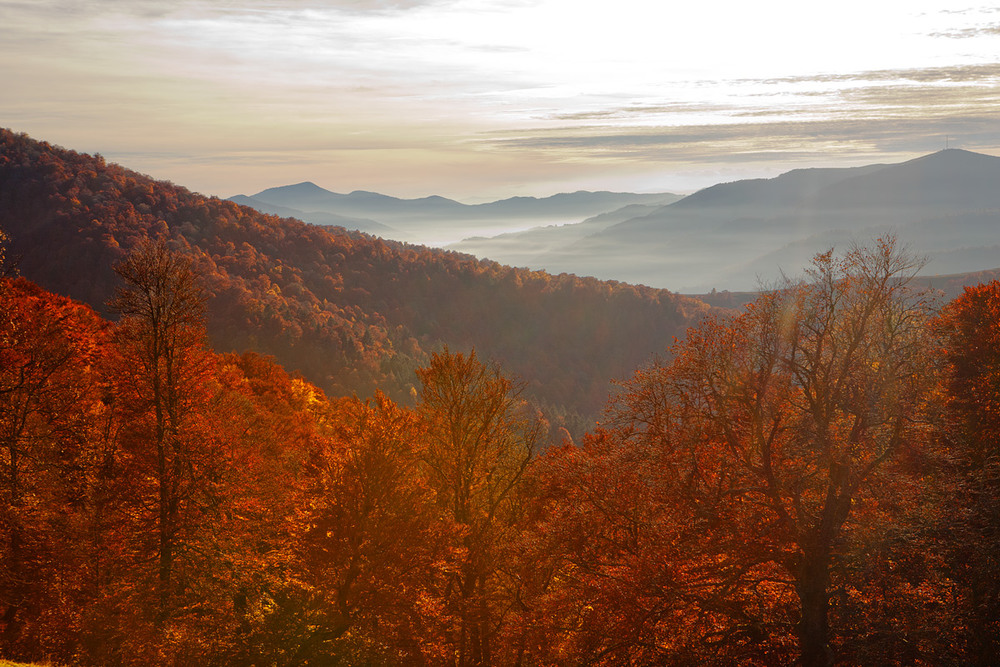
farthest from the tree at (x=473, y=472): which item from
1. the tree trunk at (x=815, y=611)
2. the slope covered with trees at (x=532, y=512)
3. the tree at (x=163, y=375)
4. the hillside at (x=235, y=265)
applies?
the hillside at (x=235, y=265)

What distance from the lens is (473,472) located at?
21.8 meters

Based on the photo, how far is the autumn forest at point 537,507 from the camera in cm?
1641

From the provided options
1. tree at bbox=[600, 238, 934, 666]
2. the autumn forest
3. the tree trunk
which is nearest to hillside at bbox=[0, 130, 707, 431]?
the autumn forest

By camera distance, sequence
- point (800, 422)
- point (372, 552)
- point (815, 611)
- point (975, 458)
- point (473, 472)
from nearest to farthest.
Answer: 1. point (815, 611)
2. point (800, 422)
3. point (372, 552)
4. point (473, 472)
5. point (975, 458)

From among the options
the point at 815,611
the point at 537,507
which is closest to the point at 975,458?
the point at 815,611

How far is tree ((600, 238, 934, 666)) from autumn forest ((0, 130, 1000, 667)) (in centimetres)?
9

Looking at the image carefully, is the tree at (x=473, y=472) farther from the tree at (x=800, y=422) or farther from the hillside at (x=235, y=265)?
the hillside at (x=235, y=265)

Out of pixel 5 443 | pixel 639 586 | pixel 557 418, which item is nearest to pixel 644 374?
pixel 639 586

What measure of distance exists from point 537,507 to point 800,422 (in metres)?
10.4

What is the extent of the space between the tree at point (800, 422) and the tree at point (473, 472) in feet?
15.2

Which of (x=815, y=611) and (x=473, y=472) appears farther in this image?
(x=473, y=472)

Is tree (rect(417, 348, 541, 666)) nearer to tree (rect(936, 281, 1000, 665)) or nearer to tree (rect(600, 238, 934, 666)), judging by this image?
tree (rect(600, 238, 934, 666))

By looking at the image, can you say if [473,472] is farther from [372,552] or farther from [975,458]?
[975,458]

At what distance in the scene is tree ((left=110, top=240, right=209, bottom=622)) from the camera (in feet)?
70.1
